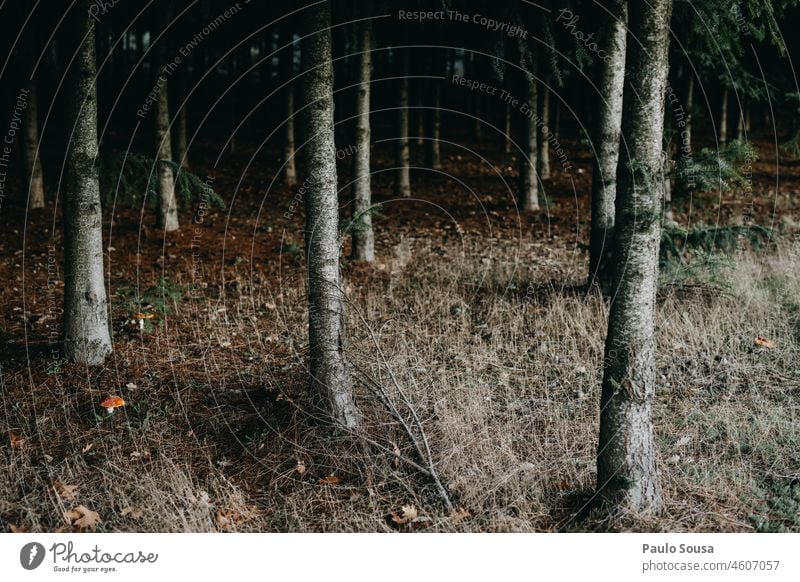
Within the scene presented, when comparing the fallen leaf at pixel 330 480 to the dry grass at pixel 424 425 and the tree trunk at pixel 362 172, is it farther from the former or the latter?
the tree trunk at pixel 362 172

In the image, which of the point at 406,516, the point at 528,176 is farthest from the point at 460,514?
the point at 528,176

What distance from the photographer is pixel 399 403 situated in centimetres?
515

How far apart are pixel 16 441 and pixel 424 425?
10.4 feet

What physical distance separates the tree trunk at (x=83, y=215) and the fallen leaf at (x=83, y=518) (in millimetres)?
2492

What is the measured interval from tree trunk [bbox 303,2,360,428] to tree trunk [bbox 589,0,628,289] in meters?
4.02

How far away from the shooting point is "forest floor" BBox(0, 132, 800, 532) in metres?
4.22

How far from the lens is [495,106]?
31703 mm

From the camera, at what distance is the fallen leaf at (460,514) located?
4.00 m

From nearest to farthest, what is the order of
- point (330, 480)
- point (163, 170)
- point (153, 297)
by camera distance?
point (330, 480) < point (153, 297) < point (163, 170)

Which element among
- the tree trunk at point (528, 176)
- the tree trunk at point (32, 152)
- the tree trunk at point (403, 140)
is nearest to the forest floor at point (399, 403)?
the tree trunk at point (32, 152)

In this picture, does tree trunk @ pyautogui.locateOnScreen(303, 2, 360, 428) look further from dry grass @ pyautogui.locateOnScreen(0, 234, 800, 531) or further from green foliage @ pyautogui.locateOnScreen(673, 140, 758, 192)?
green foliage @ pyautogui.locateOnScreen(673, 140, 758, 192)

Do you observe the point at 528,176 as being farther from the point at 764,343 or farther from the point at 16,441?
the point at 16,441
